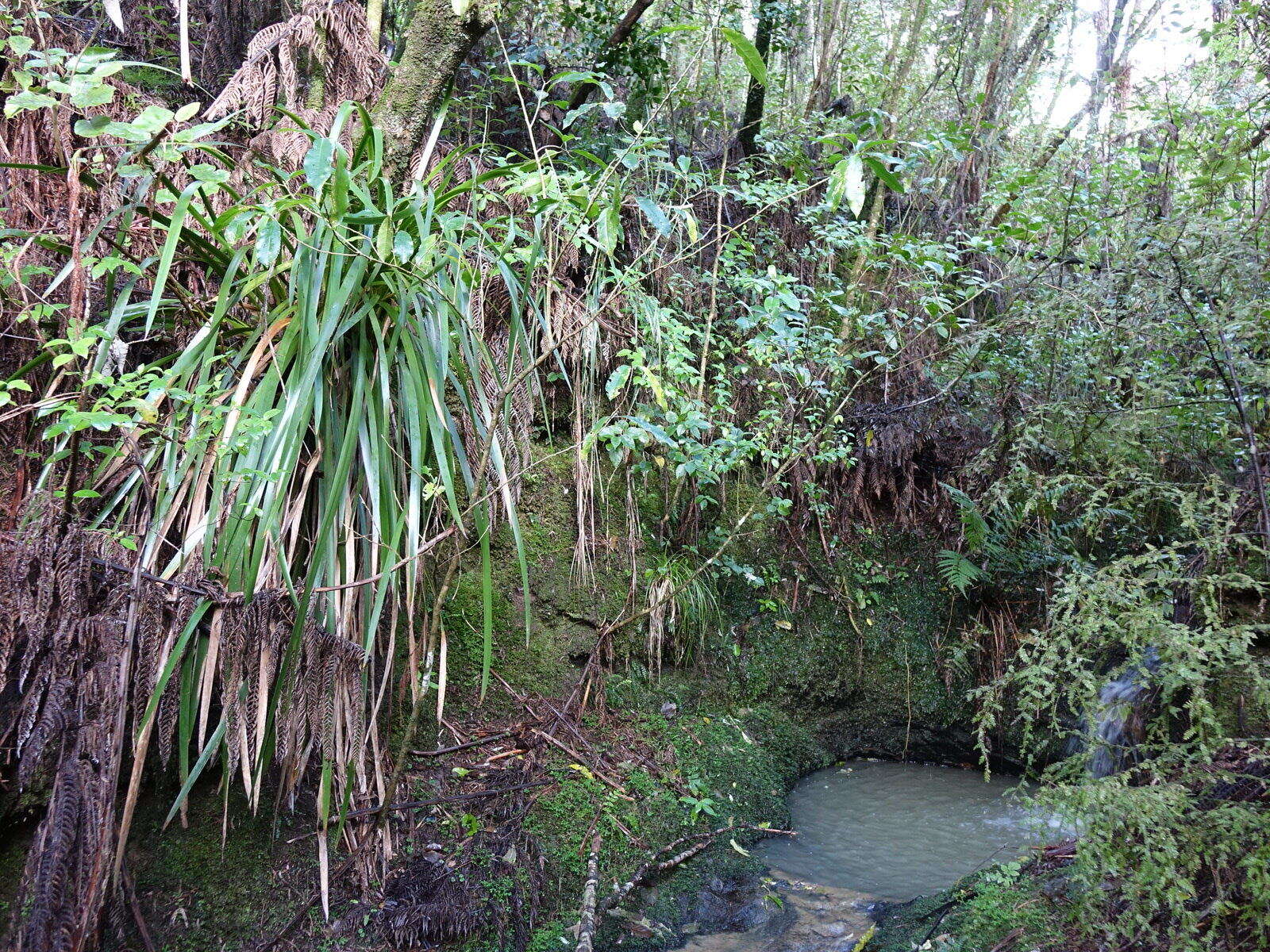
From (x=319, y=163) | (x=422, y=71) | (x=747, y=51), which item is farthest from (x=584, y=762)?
(x=422, y=71)

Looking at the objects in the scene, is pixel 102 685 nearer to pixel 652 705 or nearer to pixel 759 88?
pixel 652 705

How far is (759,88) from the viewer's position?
14.8 feet

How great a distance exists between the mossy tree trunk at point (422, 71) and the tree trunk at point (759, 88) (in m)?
2.18

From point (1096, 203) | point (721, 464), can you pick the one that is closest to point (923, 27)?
point (1096, 203)

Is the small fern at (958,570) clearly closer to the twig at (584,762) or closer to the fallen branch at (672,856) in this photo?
the fallen branch at (672,856)

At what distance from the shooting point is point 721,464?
324cm

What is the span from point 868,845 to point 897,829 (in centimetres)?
24

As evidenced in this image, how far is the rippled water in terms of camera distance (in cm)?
288

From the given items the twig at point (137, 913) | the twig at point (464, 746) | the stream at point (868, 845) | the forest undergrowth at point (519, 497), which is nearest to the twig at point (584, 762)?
the forest undergrowth at point (519, 497)

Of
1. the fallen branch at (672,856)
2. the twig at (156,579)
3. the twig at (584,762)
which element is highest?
the twig at (156,579)

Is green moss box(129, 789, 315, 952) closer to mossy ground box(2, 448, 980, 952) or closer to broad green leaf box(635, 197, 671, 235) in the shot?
mossy ground box(2, 448, 980, 952)

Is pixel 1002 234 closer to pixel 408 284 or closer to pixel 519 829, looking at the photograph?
pixel 408 284

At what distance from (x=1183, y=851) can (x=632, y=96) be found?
167 inches

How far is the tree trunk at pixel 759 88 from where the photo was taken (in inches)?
173
